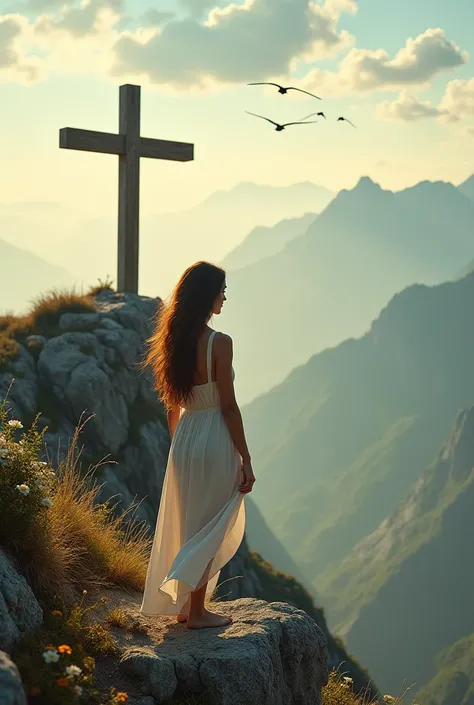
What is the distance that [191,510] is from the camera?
241 inches

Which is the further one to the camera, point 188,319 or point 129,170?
point 129,170

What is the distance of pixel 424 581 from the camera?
164375mm

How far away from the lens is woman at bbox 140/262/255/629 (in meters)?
6.01

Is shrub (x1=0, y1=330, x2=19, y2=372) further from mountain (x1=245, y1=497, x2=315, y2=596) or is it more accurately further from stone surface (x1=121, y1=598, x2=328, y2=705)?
mountain (x1=245, y1=497, x2=315, y2=596)

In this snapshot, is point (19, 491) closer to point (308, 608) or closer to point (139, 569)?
point (139, 569)

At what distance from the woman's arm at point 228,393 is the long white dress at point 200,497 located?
6 centimetres

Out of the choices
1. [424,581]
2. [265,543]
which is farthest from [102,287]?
[424,581]

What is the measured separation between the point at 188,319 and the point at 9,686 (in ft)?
9.55

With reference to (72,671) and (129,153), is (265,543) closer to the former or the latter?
(129,153)

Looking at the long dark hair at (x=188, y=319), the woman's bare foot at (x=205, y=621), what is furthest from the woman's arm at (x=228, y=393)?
the woman's bare foot at (x=205, y=621)

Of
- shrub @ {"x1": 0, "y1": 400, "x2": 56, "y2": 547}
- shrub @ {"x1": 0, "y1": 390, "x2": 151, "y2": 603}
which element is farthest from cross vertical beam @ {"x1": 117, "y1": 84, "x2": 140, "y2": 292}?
shrub @ {"x1": 0, "y1": 400, "x2": 56, "y2": 547}

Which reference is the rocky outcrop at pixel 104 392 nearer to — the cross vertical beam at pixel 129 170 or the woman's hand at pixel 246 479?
the cross vertical beam at pixel 129 170

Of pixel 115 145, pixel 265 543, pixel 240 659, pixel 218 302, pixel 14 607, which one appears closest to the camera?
pixel 14 607

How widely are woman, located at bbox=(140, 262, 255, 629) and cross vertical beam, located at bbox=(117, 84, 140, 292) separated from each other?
8.77 meters
